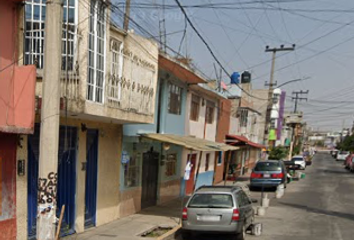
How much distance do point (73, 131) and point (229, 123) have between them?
20968mm

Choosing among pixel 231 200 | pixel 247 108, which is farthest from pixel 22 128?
pixel 247 108

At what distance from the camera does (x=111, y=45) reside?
1038 centimetres

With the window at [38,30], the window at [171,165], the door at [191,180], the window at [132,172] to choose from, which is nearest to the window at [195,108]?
the door at [191,180]

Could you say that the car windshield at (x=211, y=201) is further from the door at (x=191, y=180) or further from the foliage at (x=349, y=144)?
the foliage at (x=349, y=144)

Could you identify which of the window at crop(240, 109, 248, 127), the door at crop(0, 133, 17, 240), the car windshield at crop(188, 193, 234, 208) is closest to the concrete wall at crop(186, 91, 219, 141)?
the car windshield at crop(188, 193, 234, 208)

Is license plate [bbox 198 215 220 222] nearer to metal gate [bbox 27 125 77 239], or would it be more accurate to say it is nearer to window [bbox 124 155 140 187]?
metal gate [bbox 27 125 77 239]

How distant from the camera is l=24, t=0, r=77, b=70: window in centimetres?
818

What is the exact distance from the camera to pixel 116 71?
1065 centimetres

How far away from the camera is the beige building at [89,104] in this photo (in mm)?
8250

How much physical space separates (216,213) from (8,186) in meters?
5.19

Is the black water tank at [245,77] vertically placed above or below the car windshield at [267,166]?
above

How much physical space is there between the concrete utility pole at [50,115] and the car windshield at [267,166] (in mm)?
19275

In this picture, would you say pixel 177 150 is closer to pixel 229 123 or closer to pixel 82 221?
pixel 82 221

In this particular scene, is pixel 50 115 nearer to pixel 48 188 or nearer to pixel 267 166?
pixel 48 188
